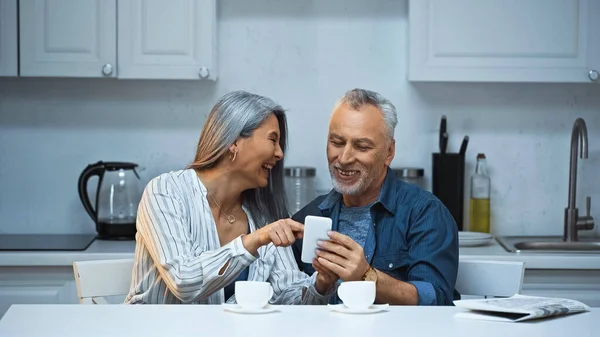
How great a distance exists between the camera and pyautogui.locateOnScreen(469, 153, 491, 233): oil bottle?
3924mm

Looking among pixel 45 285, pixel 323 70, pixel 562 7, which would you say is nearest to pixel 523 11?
pixel 562 7

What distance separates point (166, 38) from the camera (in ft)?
11.9

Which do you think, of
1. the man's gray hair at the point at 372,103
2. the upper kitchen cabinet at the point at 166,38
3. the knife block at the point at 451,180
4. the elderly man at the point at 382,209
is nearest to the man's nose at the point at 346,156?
the elderly man at the point at 382,209

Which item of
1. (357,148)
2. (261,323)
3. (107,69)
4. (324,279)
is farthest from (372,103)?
(107,69)

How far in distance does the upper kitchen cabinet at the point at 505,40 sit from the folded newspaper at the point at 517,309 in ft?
5.50

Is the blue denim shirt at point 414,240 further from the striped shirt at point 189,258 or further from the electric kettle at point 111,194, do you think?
the electric kettle at point 111,194

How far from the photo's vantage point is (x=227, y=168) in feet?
8.84

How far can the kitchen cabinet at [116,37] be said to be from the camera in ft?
11.9

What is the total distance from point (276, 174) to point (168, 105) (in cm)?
129

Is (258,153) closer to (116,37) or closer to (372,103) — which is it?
(372,103)

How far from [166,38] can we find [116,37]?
195 millimetres

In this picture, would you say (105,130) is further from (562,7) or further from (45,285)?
(562,7)

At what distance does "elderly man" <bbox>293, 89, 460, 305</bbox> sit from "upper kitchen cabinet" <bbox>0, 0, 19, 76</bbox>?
1.51m

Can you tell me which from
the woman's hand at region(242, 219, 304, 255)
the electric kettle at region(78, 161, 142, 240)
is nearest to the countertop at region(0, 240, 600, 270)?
the electric kettle at region(78, 161, 142, 240)
